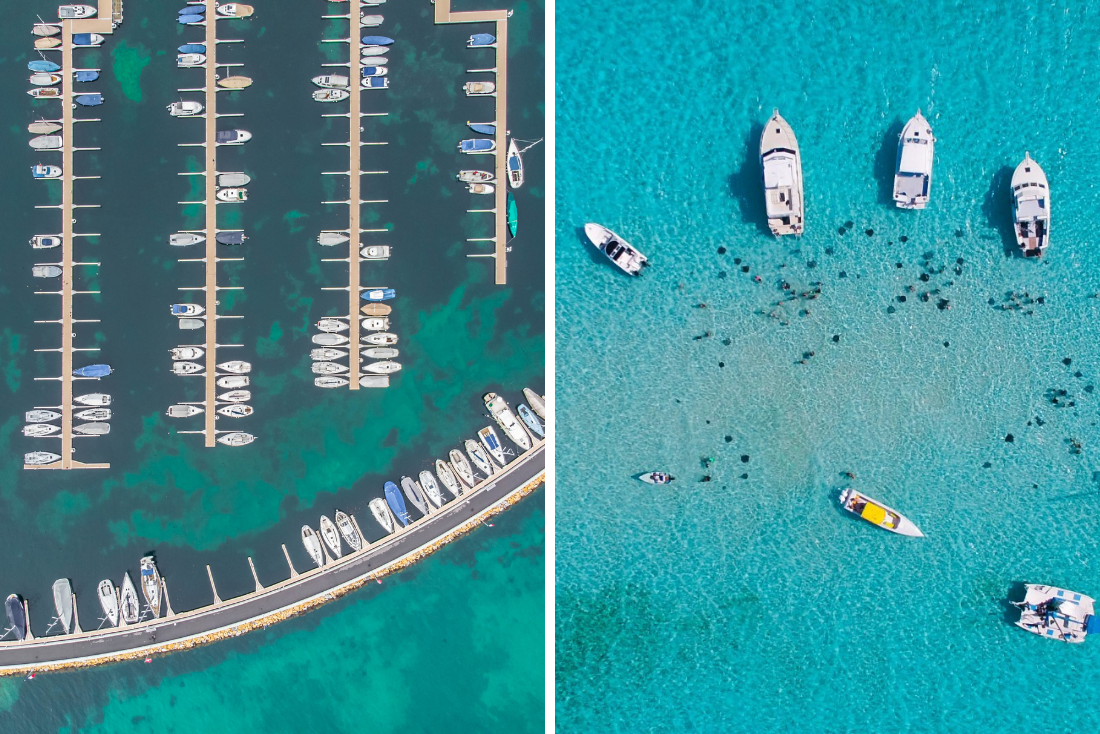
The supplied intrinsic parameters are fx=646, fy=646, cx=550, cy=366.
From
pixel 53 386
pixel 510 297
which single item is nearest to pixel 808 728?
pixel 510 297

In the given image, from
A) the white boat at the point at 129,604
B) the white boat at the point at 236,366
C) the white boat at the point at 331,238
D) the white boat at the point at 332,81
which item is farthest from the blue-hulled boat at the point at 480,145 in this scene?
the white boat at the point at 129,604

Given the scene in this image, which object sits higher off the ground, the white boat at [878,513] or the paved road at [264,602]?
the white boat at [878,513]

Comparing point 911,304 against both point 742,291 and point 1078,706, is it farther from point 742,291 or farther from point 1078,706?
point 1078,706

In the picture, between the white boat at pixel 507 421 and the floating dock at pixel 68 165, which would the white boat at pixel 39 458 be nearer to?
the floating dock at pixel 68 165

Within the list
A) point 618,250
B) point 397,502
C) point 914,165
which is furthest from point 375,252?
point 914,165

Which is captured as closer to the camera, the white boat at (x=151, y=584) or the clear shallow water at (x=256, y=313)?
the clear shallow water at (x=256, y=313)

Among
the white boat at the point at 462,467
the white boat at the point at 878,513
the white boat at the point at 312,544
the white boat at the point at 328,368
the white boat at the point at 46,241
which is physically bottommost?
the white boat at the point at 312,544

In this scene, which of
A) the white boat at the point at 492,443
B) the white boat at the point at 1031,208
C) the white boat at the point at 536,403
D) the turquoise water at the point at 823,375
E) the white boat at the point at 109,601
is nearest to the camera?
the white boat at the point at 1031,208
